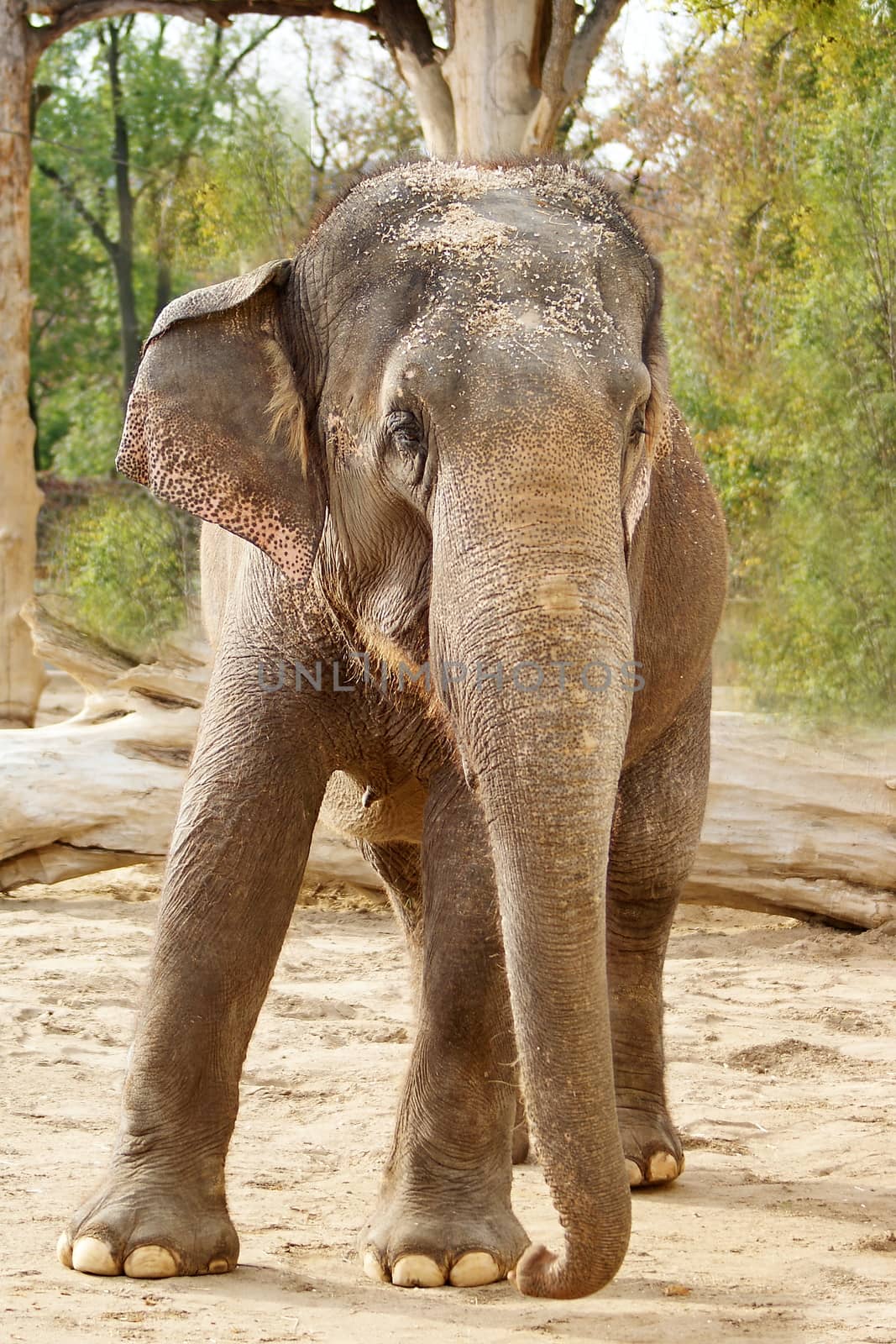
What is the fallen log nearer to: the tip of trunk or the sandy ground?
the sandy ground

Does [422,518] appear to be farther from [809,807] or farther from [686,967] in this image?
[809,807]

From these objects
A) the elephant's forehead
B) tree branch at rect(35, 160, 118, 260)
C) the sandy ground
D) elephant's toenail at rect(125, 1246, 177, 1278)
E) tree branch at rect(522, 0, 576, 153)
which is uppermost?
tree branch at rect(35, 160, 118, 260)

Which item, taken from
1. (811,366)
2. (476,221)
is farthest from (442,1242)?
(811,366)

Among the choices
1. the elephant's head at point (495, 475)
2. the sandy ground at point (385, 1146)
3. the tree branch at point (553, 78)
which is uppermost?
the tree branch at point (553, 78)

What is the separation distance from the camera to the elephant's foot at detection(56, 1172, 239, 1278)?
316 centimetres

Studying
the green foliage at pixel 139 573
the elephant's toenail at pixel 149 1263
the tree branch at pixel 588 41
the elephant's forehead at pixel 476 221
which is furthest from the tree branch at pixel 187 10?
the elephant's toenail at pixel 149 1263

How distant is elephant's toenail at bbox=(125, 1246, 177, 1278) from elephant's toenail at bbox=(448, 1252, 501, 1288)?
0.52m

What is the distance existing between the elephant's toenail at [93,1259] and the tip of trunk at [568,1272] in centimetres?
101

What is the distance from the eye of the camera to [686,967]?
22.3 ft

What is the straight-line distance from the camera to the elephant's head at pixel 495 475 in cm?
242

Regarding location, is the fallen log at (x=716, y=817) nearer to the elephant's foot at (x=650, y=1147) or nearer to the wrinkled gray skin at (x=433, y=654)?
the elephant's foot at (x=650, y=1147)

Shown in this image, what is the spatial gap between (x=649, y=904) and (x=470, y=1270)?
1333 millimetres

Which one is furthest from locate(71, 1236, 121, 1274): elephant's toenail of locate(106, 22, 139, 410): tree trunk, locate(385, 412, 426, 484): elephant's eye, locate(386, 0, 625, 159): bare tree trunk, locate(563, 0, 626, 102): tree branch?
locate(106, 22, 139, 410): tree trunk

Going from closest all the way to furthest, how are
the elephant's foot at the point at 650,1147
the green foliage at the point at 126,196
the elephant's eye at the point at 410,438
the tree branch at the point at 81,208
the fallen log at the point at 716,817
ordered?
the elephant's eye at the point at 410,438 < the elephant's foot at the point at 650,1147 < the fallen log at the point at 716,817 < the green foliage at the point at 126,196 < the tree branch at the point at 81,208
